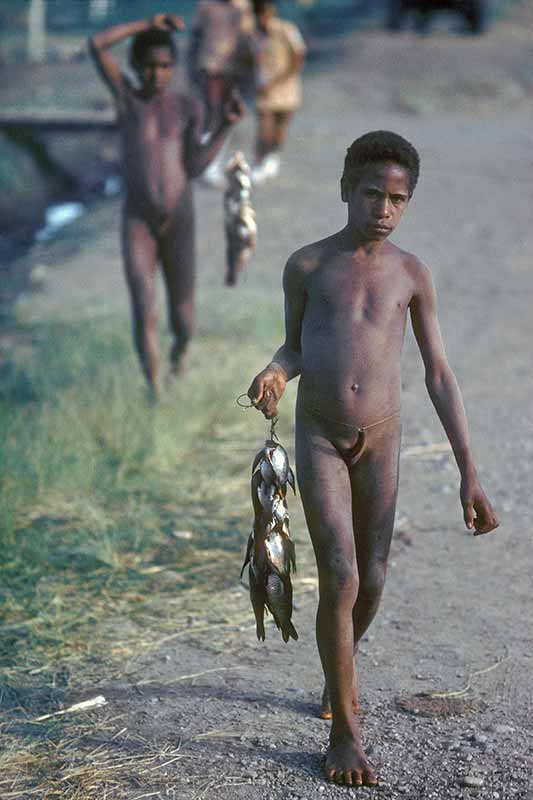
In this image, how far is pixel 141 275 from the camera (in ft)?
21.1

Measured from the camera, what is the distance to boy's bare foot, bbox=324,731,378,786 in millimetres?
3348

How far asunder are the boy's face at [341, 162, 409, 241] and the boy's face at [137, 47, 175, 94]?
3.09 meters

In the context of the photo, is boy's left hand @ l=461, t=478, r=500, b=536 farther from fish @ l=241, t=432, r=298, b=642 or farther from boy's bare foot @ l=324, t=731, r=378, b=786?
boy's bare foot @ l=324, t=731, r=378, b=786

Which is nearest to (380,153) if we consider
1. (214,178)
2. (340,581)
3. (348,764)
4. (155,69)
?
(340,581)

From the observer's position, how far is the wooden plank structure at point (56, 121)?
15.8 meters

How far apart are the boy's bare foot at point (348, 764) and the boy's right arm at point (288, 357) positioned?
2.88ft

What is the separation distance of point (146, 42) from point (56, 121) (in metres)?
9.96

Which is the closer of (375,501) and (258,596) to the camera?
(258,596)

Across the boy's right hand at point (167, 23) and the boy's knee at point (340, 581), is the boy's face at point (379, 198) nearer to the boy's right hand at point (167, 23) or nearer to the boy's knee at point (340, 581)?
the boy's knee at point (340, 581)

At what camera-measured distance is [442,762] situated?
137 inches

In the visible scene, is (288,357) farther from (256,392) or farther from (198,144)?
(198,144)

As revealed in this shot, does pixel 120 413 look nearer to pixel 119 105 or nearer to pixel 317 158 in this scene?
pixel 119 105

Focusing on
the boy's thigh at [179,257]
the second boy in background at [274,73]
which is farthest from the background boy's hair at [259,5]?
the boy's thigh at [179,257]

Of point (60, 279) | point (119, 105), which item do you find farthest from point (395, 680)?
point (60, 279)
